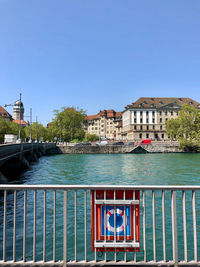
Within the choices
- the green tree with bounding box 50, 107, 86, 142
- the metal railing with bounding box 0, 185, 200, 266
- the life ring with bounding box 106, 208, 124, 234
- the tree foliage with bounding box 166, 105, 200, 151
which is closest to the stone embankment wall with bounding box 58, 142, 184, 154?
the tree foliage with bounding box 166, 105, 200, 151

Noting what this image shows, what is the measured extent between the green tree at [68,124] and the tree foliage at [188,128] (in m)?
37.4

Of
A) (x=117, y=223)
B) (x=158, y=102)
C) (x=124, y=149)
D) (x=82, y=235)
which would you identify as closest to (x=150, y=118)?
(x=158, y=102)

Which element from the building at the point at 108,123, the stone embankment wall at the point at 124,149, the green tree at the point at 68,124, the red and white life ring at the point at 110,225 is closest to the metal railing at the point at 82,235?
the red and white life ring at the point at 110,225

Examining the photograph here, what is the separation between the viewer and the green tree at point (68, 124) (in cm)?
9519

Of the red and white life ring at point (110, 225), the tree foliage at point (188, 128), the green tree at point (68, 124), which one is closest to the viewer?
the red and white life ring at point (110, 225)

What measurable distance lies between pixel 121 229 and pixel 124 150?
73.0 m

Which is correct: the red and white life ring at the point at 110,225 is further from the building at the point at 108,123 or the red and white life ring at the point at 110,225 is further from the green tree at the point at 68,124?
the building at the point at 108,123

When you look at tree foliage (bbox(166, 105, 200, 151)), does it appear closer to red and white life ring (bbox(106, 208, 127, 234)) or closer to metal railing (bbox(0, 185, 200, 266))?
metal railing (bbox(0, 185, 200, 266))

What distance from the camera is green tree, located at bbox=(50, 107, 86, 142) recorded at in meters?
95.2

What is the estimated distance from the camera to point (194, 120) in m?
76.2

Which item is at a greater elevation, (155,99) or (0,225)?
(155,99)

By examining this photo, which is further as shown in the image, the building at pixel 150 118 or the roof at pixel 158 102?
the roof at pixel 158 102

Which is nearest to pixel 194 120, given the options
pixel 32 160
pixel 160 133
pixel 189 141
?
pixel 189 141

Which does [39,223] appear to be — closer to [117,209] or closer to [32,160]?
[117,209]
